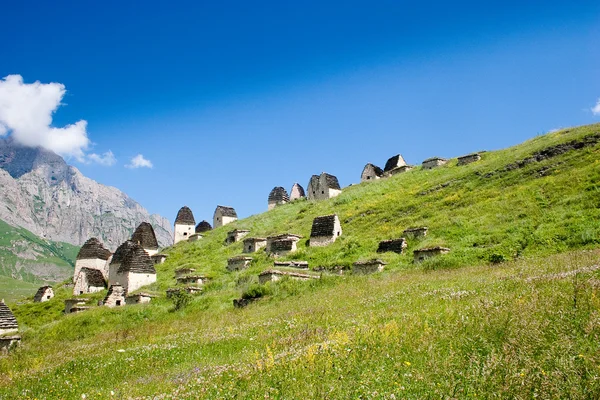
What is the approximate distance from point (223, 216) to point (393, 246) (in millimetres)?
44931

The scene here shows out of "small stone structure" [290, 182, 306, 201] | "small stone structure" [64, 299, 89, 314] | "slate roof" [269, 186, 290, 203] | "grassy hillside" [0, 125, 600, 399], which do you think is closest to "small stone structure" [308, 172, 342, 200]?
"slate roof" [269, 186, 290, 203]

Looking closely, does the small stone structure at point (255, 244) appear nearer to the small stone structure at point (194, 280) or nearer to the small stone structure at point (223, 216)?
the small stone structure at point (194, 280)

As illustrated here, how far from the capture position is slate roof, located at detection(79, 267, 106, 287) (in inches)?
1665

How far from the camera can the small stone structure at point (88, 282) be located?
41.9 meters

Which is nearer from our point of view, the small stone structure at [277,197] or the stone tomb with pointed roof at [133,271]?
the stone tomb with pointed roof at [133,271]

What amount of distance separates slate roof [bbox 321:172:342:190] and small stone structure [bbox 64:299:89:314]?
36209 millimetres

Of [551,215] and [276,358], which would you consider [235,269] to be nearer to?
[551,215]

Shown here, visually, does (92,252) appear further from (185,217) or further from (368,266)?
(368,266)

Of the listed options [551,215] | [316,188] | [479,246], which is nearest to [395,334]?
[479,246]

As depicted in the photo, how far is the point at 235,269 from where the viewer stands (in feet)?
118

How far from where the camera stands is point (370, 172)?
71.9 m

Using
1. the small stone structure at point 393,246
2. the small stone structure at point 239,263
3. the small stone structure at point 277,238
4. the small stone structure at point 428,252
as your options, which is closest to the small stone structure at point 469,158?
the small stone structure at point 277,238

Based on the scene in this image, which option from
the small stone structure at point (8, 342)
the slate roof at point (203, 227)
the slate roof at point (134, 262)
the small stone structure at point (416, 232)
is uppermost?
the slate roof at point (203, 227)

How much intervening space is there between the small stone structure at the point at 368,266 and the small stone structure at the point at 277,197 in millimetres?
50268
